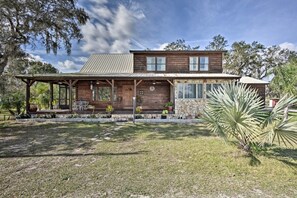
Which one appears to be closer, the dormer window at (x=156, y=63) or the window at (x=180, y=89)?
the window at (x=180, y=89)

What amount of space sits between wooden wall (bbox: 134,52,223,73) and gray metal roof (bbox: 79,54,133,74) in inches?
52.2

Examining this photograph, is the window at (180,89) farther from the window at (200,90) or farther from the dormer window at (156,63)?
the dormer window at (156,63)

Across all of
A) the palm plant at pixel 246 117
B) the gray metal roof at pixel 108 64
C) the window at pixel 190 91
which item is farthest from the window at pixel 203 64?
the palm plant at pixel 246 117

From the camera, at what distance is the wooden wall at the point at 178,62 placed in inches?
620

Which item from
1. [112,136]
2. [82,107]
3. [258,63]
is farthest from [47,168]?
[258,63]

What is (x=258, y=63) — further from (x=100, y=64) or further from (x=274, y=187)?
(x=274, y=187)

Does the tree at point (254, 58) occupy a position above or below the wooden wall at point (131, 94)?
above

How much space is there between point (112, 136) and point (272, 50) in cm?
3640

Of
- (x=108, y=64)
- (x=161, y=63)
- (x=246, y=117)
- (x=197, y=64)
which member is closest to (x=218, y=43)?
(x=197, y=64)

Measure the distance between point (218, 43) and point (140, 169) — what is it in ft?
124

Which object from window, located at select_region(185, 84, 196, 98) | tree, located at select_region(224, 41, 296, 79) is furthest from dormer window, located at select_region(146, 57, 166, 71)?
tree, located at select_region(224, 41, 296, 79)

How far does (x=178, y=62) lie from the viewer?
15.8m

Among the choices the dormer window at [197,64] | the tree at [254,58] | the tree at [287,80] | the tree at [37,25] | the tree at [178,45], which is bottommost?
the tree at [287,80]

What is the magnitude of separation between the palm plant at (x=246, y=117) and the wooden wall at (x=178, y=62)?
10692 millimetres
